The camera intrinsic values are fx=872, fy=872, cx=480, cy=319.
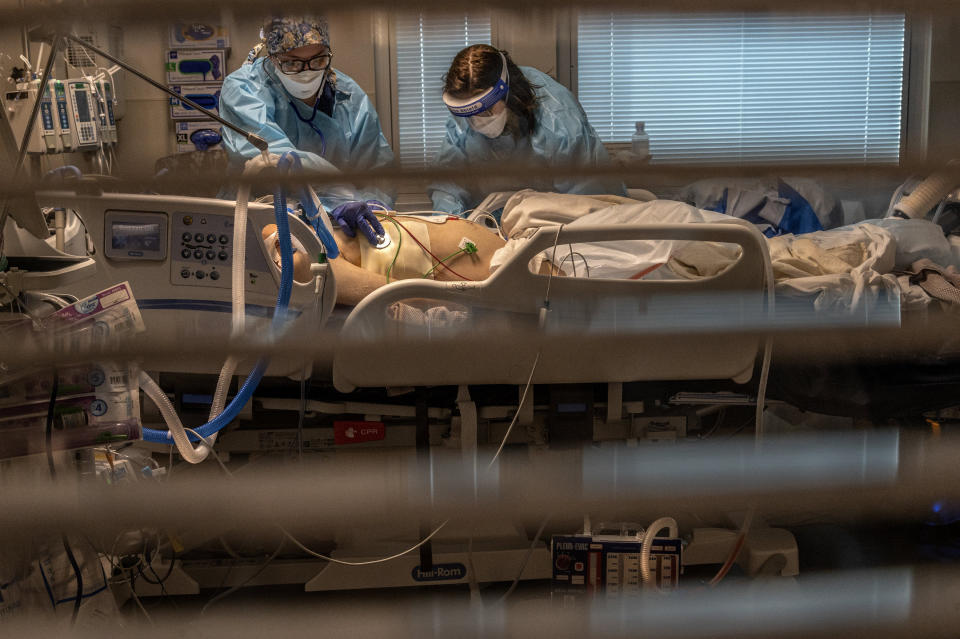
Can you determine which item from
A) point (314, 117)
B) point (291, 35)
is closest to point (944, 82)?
point (314, 117)

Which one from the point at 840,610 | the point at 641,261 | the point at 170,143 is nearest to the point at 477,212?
the point at 641,261

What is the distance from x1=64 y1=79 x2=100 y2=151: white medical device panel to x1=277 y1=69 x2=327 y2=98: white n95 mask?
87cm

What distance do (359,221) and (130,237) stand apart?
25.6 inches

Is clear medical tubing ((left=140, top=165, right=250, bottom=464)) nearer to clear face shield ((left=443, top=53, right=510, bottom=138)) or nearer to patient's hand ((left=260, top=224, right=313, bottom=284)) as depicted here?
patient's hand ((left=260, top=224, right=313, bottom=284))

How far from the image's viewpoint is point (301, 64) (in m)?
3.23

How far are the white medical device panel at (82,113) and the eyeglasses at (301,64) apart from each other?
907 millimetres

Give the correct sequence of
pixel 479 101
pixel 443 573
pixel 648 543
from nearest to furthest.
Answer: pixel 648 543 < pixel 443 573 < pixel 479 101

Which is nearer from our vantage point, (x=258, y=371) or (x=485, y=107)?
(x=258, y=371)

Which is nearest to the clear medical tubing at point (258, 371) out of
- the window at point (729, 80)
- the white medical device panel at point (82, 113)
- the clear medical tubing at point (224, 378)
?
the clear medical tubing at point (224, 378)

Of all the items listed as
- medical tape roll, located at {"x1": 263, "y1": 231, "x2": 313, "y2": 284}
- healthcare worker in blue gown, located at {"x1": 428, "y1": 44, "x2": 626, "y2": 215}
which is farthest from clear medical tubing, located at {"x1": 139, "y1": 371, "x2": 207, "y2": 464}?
healthcare worker in blue gown, located at {"x1": 428, "y1": 44, "x2": 626, "y2": 215}

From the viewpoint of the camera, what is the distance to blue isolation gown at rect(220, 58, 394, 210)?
10.2 feet

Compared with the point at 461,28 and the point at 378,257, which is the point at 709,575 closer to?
the point at 378,257

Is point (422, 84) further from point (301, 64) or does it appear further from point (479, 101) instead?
point (479, 101)

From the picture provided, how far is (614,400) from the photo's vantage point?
2.39 metres
